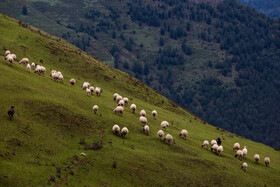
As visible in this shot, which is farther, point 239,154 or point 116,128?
point 239,154

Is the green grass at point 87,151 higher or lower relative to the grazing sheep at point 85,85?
lower

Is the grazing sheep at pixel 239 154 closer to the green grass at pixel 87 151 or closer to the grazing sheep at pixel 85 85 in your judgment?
the green grass at pixel 87 151

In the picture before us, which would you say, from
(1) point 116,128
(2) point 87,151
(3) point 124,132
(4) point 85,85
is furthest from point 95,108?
(4) point 85,85

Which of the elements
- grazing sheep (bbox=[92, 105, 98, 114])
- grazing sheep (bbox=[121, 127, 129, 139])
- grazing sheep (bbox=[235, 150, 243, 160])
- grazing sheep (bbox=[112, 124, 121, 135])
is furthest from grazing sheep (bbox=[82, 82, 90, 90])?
grazing sheep (bbox=[235, 150, 243, 160])

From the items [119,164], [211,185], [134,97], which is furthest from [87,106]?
[134,97]

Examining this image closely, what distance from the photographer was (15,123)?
35.3 meters

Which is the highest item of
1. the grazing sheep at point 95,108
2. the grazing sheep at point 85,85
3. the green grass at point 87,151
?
the grazing sheep at point 85,85

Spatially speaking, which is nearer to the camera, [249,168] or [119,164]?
[119,164]

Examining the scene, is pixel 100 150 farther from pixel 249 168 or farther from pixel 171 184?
pixel 249 168

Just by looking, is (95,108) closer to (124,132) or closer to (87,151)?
(124,132)

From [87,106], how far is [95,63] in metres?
35.6

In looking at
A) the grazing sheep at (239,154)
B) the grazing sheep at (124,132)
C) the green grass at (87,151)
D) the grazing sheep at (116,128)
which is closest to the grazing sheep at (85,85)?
the green grass at (87,151)

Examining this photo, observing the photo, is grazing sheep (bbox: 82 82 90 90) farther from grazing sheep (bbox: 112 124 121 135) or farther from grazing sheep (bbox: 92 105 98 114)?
grazing sheep (bbox: 112 124 121 135)

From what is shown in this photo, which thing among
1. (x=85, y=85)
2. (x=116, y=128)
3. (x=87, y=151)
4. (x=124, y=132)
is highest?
(x=85, y=85)
